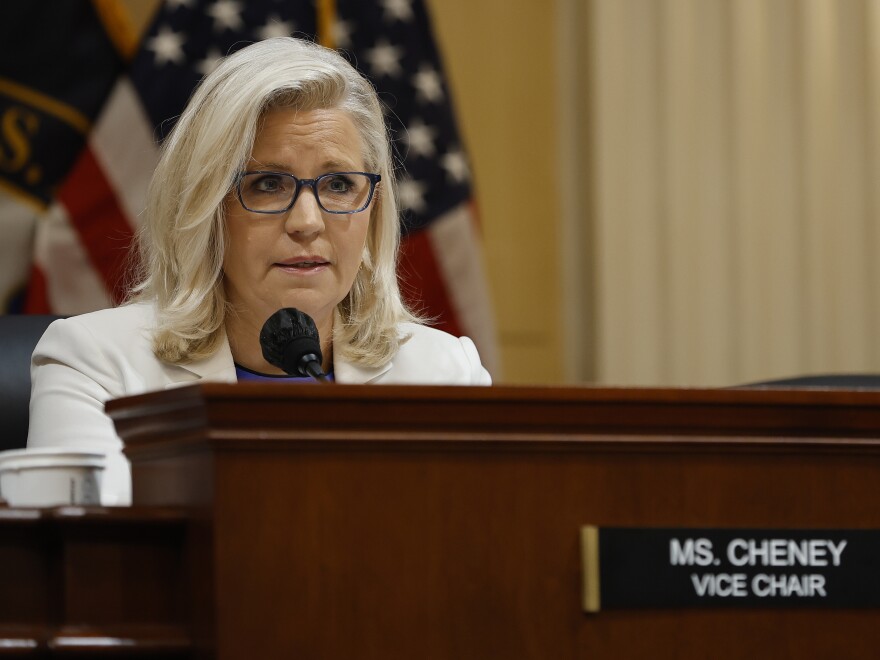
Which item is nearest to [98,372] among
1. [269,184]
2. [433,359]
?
[269,184]

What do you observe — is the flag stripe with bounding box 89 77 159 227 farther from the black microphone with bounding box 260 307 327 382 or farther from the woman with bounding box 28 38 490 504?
the black microphone with bounding box 260 307 327 382

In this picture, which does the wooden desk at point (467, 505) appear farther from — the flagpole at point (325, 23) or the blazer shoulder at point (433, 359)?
the flagpole at point (325, 23)

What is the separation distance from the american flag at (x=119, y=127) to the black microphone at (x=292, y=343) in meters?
2.43

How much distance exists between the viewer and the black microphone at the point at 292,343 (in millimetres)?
1793

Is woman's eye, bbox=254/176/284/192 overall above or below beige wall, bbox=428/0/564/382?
below

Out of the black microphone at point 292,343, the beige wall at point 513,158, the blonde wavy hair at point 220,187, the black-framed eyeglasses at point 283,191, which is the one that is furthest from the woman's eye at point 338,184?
the beige wall at point 513,158

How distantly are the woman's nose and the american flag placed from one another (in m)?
1.81

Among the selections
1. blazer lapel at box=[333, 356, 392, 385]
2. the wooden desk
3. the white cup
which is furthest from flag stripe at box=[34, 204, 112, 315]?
the wooden desk

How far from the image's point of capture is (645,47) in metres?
4.94

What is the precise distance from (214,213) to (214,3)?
90.8 inches

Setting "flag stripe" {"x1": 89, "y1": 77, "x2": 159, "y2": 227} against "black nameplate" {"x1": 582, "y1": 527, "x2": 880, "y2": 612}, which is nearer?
"black nameplate" {"x1": 582, "y1": 527, "x2": 880, "y2": 612}

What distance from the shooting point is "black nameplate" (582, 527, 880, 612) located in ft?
4.60

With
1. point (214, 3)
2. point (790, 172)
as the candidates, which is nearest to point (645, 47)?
point (790, 172)

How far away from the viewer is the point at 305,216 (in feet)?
8.07
